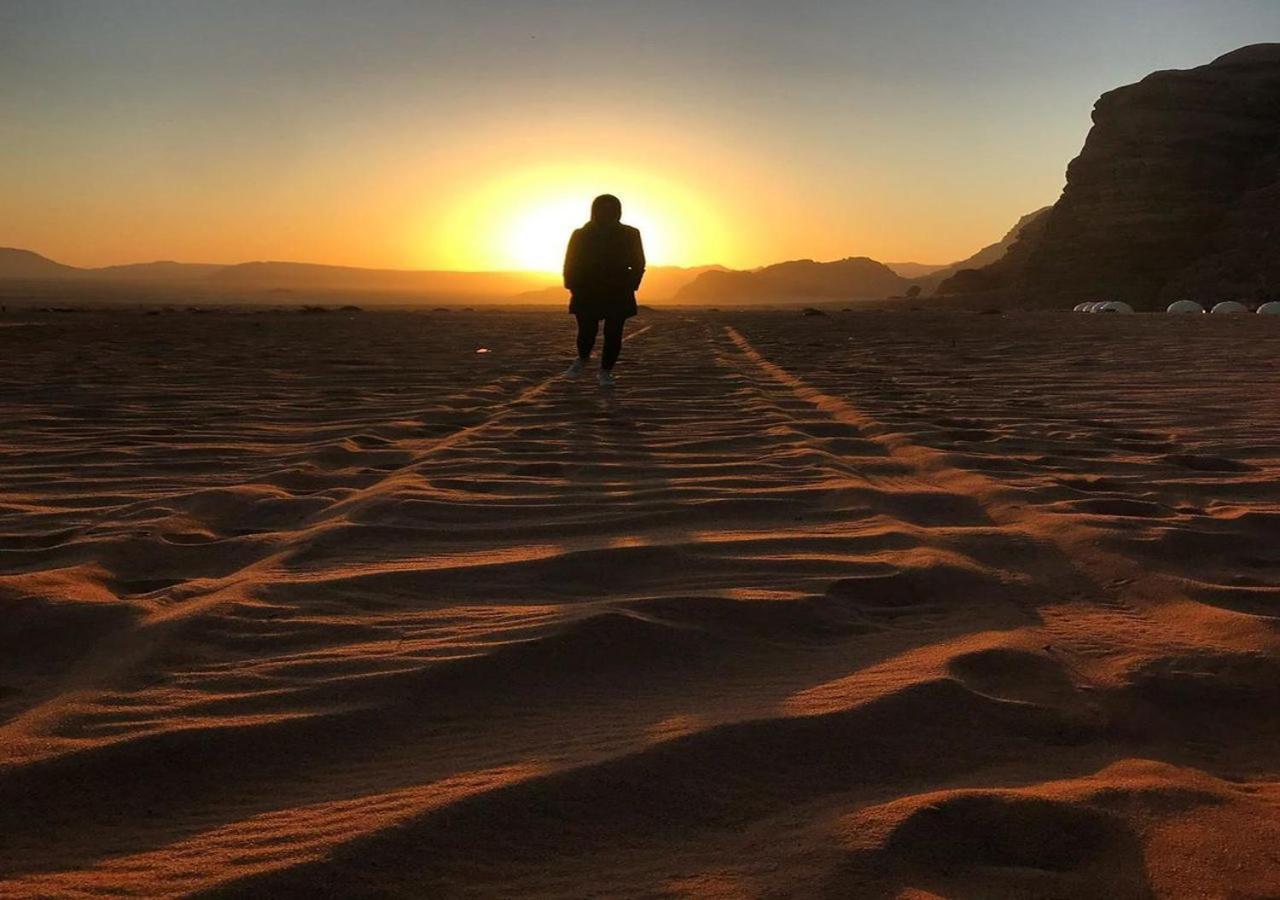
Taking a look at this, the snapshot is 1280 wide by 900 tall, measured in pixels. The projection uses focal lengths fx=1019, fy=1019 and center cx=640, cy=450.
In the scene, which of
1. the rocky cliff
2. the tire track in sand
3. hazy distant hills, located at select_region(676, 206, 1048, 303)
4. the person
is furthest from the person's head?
hazy distant hills, located at select_region(676, 206, 1048, 303)

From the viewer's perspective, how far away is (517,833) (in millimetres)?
1248

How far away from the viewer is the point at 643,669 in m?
1.82

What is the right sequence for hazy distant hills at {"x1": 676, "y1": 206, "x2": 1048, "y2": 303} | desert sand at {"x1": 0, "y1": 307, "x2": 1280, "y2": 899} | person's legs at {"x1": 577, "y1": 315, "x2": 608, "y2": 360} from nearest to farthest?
desert sand at {"x1": 0, "y1": 307, "x2": 1280, "y2": 899}, person's legs at {"x1": 577, "y1": 315, "x2": 608, "y2": 360}, hazy distant hills at {"x1": 676, "y1": 206, "x2": 1048, "y2": 303}

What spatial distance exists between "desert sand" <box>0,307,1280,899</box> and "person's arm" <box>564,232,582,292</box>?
12.2 feet

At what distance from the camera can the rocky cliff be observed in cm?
4462

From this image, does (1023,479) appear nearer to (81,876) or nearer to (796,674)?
(796,674)

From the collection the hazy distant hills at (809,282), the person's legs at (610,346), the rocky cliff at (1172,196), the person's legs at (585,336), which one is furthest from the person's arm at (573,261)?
the hazy distant hills at (809,282)

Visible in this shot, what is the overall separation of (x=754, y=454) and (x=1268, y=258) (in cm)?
4605

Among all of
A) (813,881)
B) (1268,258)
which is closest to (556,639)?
(813,881)

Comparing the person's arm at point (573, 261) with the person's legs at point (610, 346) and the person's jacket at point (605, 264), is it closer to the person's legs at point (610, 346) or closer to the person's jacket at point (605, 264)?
the person's jacket at point (605, 264)

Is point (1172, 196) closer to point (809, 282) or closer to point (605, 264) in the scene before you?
point (605, 264)

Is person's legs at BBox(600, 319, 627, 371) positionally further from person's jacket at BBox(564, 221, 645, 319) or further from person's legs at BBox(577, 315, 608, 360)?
person's legs at BBox(577, 315, 608, 360)

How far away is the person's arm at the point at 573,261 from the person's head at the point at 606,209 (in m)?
0.22

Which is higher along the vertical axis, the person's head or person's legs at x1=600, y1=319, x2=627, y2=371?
the person's head
